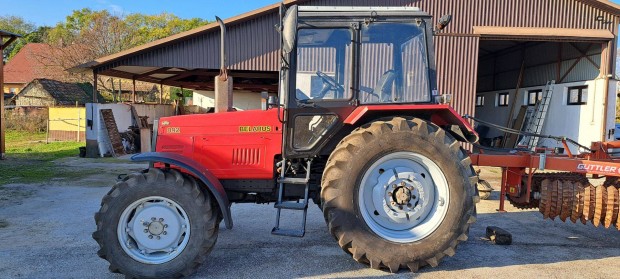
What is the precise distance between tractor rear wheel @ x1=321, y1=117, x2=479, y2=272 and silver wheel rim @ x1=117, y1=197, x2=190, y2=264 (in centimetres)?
130

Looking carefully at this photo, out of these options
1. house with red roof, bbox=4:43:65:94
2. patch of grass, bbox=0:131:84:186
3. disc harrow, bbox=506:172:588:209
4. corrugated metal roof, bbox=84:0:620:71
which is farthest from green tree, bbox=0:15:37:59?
disc harrow, bbox=506:172:588:209

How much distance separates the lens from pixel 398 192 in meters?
3.86

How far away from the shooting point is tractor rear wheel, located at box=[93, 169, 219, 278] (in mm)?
3588

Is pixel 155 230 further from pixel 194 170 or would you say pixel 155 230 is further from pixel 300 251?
pixel 300 251

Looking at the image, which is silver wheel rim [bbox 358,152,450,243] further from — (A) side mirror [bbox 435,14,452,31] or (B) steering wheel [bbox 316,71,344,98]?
(A) side mirror [bbox 435,14,452,31]

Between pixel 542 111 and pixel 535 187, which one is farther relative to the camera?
pixel 542 111

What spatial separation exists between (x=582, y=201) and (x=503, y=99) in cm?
1630

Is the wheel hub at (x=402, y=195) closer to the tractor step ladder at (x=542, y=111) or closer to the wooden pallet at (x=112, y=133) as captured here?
the wooden pallet at (x=112, y=133)

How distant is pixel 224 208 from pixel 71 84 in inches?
1121

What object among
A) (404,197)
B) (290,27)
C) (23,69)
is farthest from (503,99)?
(23,69)

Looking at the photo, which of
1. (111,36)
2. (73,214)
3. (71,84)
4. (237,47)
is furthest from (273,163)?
(111,36)

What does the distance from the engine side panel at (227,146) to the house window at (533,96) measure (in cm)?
1521

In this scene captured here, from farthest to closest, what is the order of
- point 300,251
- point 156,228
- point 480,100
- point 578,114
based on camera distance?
point 480,100, point 578,114, point 300,251, point 156,228

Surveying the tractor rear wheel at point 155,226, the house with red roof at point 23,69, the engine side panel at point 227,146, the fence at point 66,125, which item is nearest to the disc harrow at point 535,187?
the engine side panel at point 227,146
